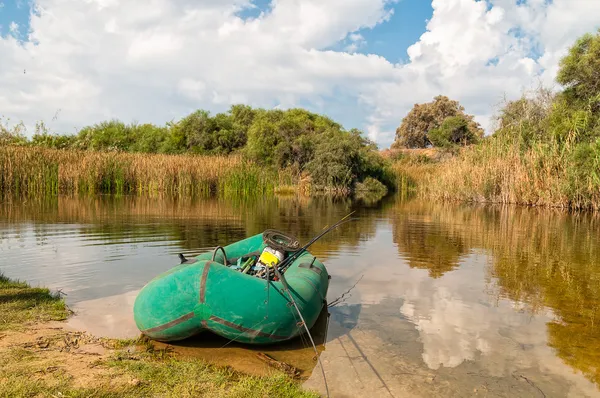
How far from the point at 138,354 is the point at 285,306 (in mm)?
1264

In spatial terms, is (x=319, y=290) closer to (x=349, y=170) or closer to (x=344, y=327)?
(x=344, y=327)

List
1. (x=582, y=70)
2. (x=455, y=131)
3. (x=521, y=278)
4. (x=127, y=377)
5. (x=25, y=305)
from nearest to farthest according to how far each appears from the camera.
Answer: (x=127, y=377), (x=25, y=305), (x=521, y=278), (x=582, y=70), (x=455, y=131)

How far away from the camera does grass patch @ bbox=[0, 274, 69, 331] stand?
4.37 meters

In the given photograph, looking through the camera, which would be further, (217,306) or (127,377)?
(217,306)

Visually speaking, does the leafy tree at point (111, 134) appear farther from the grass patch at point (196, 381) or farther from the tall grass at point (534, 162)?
→ the grass patch at point (196, 381)

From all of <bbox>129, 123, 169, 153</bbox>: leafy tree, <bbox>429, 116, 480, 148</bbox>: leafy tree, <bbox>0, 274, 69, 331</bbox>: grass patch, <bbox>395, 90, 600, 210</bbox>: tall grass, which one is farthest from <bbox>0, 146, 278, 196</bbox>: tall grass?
<bbox>429, 116, 480, 148</bbox>: leafy tree

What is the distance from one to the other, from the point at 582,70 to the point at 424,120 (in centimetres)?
3329

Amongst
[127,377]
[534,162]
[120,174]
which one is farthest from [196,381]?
[120,174]

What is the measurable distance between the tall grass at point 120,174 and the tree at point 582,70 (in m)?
16.9

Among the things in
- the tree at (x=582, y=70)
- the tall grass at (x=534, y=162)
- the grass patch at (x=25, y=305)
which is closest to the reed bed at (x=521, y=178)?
the tall grass at (x=534, y=162)

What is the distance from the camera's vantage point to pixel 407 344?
4473 mm

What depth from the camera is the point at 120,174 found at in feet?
72.7

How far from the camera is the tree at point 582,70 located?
22234 millimetres

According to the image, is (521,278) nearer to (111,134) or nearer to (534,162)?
(534,162)
